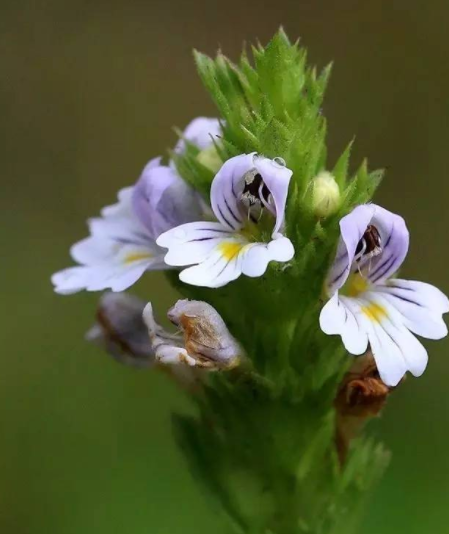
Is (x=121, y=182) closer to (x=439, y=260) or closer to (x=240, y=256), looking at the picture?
(x=439, y=260)

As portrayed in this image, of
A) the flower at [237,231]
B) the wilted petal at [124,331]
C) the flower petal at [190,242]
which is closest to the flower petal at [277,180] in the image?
the flower at [237,231]

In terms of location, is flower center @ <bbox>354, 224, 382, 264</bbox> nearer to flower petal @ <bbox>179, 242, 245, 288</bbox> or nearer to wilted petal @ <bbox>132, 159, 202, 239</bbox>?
flower petal @ <bbox>179, 242, 245, 288</bbox>

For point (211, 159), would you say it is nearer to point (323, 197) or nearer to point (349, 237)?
point (323, 197)

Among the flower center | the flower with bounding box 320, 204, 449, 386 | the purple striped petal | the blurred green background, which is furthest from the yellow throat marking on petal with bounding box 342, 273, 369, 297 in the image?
the blurred green background

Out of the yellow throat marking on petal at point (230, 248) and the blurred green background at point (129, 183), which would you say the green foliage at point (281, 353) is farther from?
the blurred green background at point (129, 183)

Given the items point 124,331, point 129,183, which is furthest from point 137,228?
point 129,183

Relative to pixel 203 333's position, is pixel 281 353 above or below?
below
